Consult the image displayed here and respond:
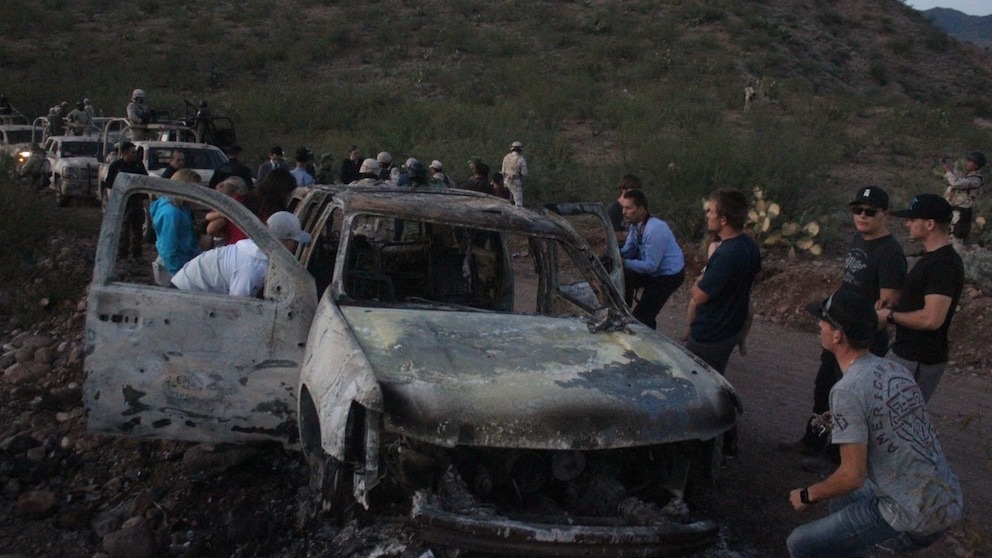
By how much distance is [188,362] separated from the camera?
13.7 ft

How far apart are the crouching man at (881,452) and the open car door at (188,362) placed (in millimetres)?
2536

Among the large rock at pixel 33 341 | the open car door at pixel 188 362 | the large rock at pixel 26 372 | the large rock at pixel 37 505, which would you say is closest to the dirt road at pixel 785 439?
the open car door at pixel 188 362

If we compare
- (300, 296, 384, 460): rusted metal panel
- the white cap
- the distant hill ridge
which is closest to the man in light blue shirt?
the white cap

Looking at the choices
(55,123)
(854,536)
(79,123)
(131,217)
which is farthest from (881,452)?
(55,123)

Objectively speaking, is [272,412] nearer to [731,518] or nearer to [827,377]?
[731,518]

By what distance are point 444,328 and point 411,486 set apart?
879 mm

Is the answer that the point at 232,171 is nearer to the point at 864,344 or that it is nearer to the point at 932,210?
the point at 932,210

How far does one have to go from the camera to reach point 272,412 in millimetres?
4227

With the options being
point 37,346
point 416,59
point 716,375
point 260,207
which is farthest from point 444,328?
point 416,59

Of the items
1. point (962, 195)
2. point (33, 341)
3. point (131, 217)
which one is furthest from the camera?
point (962, 195)

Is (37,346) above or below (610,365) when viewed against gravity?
below

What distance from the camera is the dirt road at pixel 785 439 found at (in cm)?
444

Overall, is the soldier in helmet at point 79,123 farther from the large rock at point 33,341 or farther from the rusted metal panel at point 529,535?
the rusted metal panel at point 529,535

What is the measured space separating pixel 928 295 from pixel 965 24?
13465 cm
